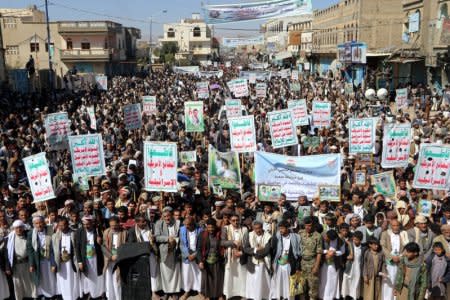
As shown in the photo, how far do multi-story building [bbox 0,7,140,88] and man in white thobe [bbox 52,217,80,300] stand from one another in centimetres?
4224

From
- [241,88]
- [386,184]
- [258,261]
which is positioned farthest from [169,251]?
[241,88]

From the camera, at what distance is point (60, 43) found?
51531mm

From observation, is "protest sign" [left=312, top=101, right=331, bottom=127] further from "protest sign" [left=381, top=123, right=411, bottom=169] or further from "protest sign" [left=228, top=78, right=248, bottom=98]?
"protest sign" [left=228, top=78, right=248, bottom=98]

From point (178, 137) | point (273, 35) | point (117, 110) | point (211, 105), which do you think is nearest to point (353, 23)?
point (211, 105)

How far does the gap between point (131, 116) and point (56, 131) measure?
2402 millimetres

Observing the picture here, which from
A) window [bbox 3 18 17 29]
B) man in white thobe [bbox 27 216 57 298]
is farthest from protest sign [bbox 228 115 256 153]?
window [bbox 3 18 17 29]

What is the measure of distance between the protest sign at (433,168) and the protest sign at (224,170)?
122 inches

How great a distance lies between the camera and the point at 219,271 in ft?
23.0

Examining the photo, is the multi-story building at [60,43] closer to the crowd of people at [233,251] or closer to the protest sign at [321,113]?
the protest sign at [321,113]

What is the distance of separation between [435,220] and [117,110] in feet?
49.6

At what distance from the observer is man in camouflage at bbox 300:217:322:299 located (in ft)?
21.7

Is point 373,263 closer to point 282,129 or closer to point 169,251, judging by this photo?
point 169,251

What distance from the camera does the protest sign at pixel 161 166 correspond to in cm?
813

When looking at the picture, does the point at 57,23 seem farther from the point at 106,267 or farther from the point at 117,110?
the point at 106,267
